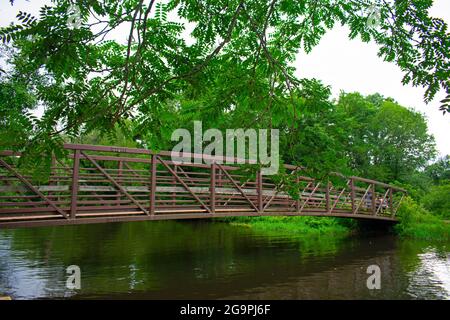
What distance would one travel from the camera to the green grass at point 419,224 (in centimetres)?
1716

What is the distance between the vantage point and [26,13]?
98.2 inches

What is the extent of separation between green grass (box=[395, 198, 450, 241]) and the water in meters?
2.01

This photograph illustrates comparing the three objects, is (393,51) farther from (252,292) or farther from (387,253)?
(387,253)

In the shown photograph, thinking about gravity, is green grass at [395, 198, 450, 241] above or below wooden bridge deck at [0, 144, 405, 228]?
below

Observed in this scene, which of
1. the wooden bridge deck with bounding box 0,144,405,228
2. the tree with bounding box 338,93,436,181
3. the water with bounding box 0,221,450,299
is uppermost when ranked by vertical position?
the tree with bounding box 338,93,436,181

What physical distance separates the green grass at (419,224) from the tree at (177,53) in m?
15.6

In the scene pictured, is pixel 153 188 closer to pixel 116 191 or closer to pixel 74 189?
pixel 116 191

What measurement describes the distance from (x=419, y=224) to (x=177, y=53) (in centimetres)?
1816

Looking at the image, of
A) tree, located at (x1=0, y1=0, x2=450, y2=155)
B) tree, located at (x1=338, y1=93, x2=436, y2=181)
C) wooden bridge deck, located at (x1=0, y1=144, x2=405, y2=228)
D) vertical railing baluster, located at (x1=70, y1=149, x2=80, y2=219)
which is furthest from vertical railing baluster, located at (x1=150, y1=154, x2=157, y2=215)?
tree, located at (x1=338, y1=93, x2=436, y2=181)

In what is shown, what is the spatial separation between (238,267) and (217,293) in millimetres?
2726

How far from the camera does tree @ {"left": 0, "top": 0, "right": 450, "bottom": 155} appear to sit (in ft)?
8.64

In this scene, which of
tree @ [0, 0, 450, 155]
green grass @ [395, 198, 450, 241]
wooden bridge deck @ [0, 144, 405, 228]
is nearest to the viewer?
tree @ [0, 0, 450, 155]

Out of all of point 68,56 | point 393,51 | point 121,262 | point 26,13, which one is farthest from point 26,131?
point 121,262

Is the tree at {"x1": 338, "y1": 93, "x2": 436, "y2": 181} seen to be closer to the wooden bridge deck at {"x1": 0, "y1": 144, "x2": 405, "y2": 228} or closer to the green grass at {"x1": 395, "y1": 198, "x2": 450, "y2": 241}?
the green grass at {"x1": 395, "y1": 198, "x2": 450, "y2": 241}
